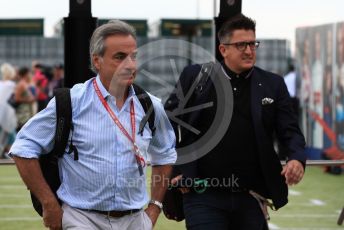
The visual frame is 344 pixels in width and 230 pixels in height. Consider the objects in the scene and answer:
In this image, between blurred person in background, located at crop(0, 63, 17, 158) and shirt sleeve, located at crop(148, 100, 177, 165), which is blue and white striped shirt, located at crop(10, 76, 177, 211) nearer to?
shirt sleeve, located at crop(148, 100, 177, 165)

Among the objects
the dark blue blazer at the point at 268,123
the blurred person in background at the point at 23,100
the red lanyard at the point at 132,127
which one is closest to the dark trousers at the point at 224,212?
the dark blue blazer at the point at 268,123

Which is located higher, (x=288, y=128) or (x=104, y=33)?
(x=104, y=33)

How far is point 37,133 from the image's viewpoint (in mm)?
4746

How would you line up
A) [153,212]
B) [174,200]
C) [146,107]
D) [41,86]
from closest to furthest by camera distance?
[146,107]
[153,212]
[174,200]
[41,86]

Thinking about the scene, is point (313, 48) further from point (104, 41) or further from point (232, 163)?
point (104, 41)

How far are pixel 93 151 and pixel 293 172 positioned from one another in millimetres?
1463

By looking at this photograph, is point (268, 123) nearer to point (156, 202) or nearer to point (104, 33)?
point (156, 202)

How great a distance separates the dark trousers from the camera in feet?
19.8

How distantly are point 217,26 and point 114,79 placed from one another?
2.93 meters

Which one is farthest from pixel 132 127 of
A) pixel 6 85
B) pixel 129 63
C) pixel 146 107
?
pixel 6 85

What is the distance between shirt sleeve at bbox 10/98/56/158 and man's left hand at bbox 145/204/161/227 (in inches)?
28.8

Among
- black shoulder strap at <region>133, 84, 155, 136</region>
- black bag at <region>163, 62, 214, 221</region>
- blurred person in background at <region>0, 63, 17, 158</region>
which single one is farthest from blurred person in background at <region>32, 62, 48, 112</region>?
black shoulder strap at <region>133, 84, 155, 136</region>

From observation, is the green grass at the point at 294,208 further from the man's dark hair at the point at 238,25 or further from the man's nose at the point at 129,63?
the man's nose at the point at 129,63

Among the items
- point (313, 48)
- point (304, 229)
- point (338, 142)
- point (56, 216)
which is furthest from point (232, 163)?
point (313, 48)
